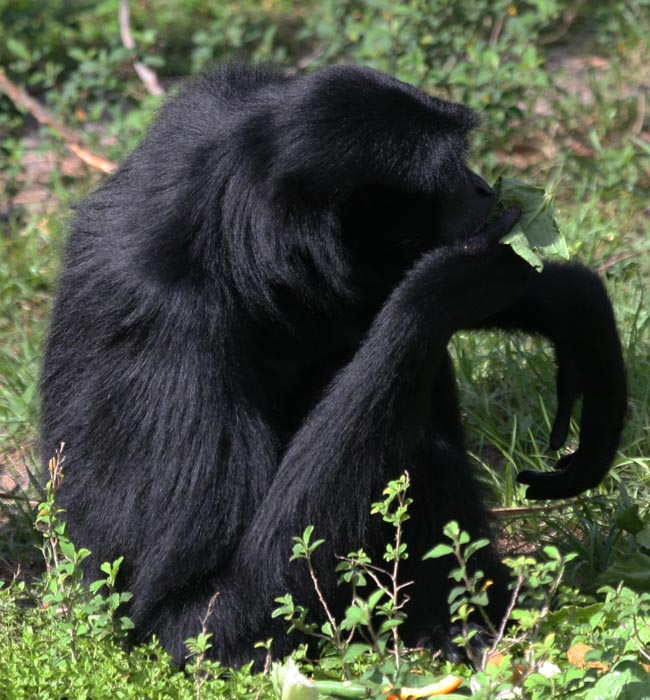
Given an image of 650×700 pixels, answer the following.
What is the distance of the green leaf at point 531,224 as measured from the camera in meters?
3.90

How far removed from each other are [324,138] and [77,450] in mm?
1416

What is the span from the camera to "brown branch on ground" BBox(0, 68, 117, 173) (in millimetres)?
7895

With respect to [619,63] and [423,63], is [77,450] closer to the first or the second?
[423,63]

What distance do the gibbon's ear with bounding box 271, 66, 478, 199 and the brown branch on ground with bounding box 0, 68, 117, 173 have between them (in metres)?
4.13

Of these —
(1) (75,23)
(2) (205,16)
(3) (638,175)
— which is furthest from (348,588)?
(2) (205,16)

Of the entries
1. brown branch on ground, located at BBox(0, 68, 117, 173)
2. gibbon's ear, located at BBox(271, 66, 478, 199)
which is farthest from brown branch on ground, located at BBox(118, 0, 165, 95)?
gibbon's ear, located at BBox(271, 66, 478, 199)

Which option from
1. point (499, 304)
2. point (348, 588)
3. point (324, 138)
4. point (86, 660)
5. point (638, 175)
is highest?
point (324, 138)

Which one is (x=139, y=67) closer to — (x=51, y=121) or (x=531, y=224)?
(x=51, y=121)

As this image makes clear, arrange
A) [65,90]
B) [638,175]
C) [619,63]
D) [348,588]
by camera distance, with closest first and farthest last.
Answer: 1. [348,588]
2. [638,175]
3. [65,90]
4. [619,63]

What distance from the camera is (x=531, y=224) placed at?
4.07 metres

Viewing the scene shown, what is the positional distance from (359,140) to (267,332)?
2.34ft

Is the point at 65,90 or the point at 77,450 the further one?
the point at 65,90

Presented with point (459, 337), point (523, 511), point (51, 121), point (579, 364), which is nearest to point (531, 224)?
point (579, 364)

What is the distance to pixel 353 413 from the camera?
A: 384 cm
